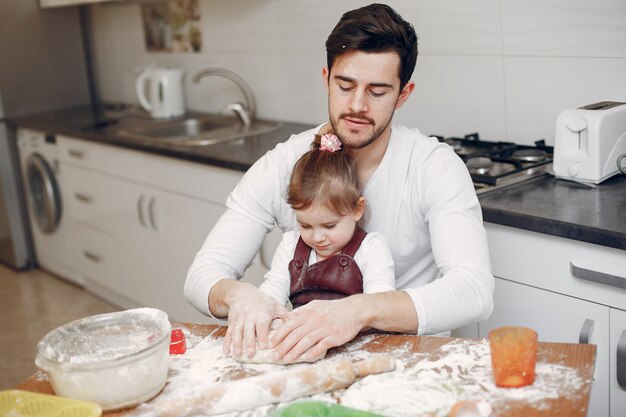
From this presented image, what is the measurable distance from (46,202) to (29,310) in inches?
23.9

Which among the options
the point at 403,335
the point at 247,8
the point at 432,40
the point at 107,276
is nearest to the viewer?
the point at 403,335

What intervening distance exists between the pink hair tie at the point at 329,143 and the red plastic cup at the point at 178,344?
545mm

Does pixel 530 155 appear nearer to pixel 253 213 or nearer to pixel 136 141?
pixel 253 213

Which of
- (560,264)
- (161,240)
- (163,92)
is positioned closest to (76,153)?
(163,92)

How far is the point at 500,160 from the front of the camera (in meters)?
2.24

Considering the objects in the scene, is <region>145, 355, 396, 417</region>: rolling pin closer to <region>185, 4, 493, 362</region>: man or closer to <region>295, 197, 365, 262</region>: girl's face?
<region>185, 4, 493, 362</region>: man

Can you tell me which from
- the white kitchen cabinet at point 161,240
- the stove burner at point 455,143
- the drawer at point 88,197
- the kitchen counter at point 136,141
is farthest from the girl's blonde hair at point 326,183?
the drawer at point 88,197

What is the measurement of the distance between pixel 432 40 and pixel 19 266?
9.64 feet

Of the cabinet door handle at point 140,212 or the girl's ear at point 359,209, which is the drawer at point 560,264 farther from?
the cabinet door handle at point 140,212

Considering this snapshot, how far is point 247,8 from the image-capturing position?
134 inches

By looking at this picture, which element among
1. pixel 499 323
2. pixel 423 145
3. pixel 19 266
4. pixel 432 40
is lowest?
pixel 19 266

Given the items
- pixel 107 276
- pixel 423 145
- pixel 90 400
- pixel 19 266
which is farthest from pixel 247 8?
pixel 90 400

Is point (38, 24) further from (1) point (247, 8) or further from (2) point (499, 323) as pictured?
(2) point (499, 323)

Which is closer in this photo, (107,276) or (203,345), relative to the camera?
(203,345)
